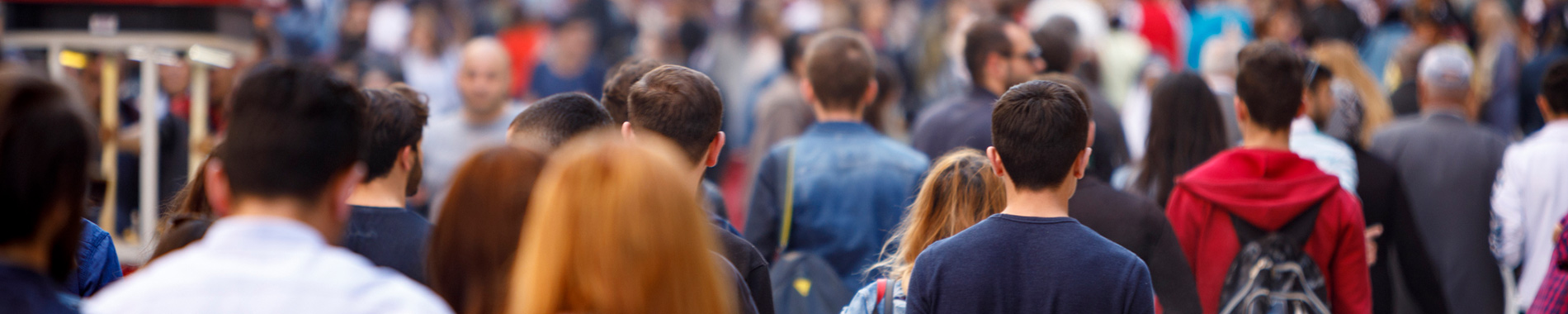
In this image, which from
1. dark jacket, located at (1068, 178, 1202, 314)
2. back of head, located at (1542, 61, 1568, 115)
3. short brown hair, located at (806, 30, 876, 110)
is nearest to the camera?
dark jacket, located at (1068, 178, 1202, 314)

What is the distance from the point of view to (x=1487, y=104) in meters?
9.51

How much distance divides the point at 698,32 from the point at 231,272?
910 cm

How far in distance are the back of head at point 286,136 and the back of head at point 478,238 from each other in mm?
245

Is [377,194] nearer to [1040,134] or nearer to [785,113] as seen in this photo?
[1040,134]

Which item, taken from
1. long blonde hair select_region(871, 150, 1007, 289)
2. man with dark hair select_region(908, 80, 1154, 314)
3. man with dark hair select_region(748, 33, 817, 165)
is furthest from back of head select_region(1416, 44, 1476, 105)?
man with dark hair select_region(908, 80, 1154, 314)

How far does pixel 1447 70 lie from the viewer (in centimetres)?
528

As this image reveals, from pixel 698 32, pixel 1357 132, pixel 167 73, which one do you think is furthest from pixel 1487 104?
pixel 167 73

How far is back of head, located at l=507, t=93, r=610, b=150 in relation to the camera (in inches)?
122

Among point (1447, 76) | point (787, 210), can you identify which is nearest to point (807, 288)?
point (787, 210)

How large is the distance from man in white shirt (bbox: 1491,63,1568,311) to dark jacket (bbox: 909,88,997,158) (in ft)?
6.73

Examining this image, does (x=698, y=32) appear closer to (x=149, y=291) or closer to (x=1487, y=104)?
(x=1487, y=104)

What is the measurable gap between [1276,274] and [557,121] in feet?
6.82

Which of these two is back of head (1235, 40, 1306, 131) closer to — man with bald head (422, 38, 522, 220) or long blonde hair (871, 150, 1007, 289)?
long blonde hair (871, 150, 1007, 289)

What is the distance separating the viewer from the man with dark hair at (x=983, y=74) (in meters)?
4.89
